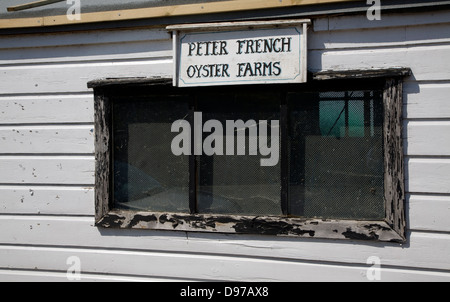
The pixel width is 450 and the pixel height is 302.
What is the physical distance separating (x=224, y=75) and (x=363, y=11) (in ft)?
3.38

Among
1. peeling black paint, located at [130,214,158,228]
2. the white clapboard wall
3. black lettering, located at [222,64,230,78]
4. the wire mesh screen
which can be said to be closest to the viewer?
the white clapboard wall

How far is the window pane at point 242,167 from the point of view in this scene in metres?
2.71

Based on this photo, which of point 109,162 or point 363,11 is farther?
point 109,162

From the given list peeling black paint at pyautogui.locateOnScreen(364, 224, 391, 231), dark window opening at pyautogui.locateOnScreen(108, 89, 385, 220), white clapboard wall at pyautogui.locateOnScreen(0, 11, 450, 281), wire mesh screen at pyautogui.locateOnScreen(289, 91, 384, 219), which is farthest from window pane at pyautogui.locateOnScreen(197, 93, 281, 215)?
peeling black paint at pyautogui.locateOnScreen(364, 224, 391, 231)

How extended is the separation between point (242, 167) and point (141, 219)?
865 mm

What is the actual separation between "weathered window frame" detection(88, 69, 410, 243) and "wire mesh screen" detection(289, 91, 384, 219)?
0.08 m

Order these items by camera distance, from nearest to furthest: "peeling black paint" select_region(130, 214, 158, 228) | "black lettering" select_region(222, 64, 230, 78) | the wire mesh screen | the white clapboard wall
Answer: the white clapboard wall < the wire mesh screen < "black lettering" select_region(222, 64, 230, 78) < "peeling black paint" select_region(130, 214, 158, 228)

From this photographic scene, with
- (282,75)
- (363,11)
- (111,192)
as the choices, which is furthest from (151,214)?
(363,11)

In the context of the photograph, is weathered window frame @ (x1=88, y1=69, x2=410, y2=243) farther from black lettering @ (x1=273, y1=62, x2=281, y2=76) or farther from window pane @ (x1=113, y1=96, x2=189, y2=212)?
black lettering @ (x1=273, y1=62, x2=281, y2=76)

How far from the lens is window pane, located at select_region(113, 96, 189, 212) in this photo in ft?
9.33

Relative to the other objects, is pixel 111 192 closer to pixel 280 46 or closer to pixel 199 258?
pixel 199 258
